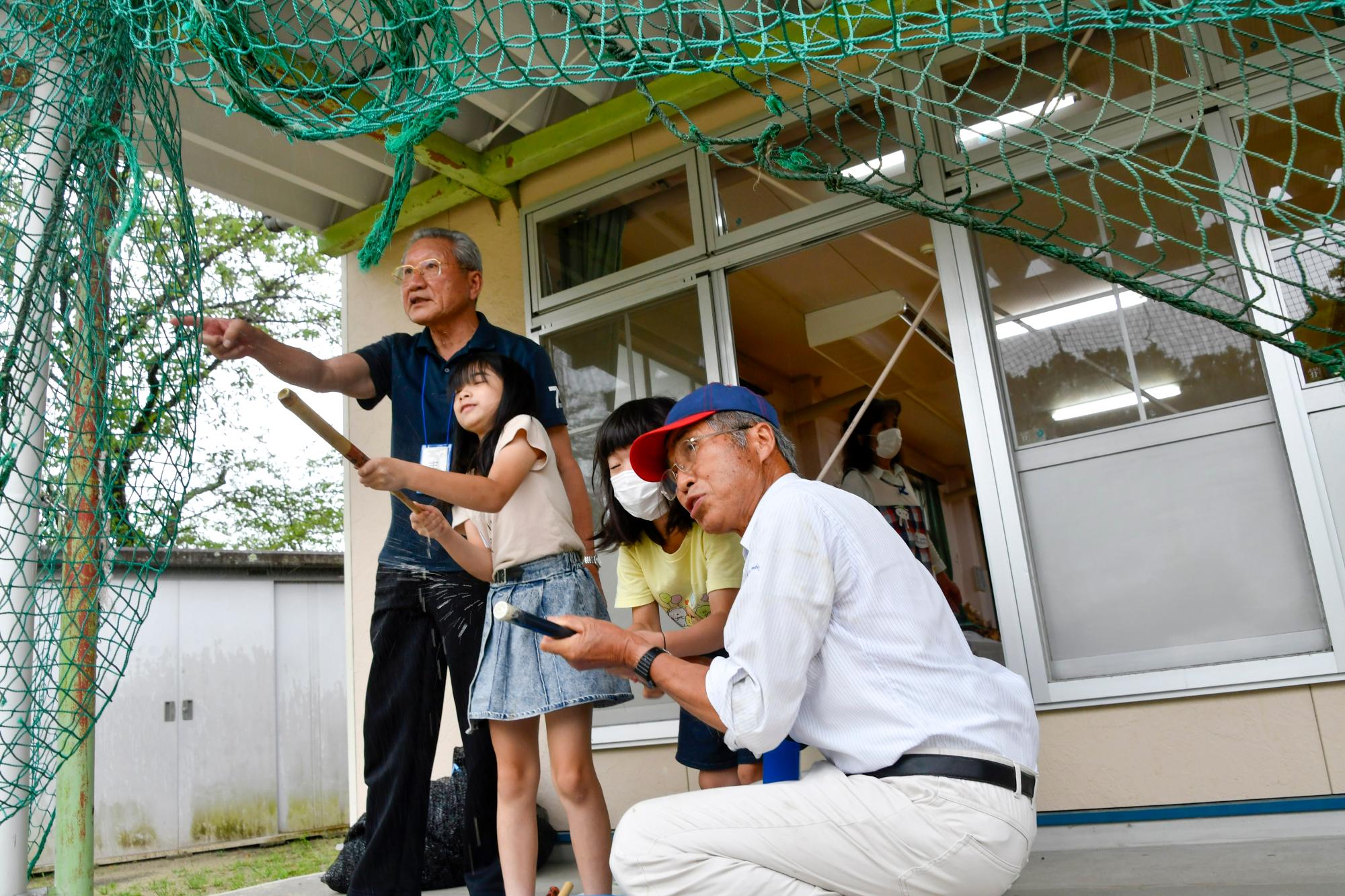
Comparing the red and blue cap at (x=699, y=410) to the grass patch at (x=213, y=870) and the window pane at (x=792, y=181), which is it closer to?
the window pane at (x=792, y=181)

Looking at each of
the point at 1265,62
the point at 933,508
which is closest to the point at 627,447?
the point at 1265,62

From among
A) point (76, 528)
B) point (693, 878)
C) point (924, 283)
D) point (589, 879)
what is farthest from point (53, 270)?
point (924, 283)

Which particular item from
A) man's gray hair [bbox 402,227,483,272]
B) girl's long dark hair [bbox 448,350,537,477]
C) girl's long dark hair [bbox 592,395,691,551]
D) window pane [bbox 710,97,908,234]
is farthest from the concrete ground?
window pane [bbox 710,97,908,234]

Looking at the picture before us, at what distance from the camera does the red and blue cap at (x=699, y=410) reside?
1743 mm

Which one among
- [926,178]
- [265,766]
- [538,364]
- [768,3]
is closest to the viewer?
[538,364]

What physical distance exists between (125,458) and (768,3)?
2.47 metres

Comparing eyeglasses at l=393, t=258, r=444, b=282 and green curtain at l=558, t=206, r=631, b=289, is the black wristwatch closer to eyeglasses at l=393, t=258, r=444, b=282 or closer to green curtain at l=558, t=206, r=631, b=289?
eyeglasses at l=393, t=258, r=444, b=282

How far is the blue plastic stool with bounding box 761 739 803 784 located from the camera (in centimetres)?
166

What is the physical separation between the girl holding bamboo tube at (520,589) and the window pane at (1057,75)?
1975 mm

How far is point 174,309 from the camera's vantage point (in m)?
2.59

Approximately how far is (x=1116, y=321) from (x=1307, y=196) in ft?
2.25

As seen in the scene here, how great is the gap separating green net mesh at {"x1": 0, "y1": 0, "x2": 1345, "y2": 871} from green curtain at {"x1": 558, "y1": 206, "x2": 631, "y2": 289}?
1224 millimetres

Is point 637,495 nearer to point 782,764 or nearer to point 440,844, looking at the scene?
point 782,764

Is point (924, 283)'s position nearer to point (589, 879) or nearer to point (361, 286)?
point (361, 286)
